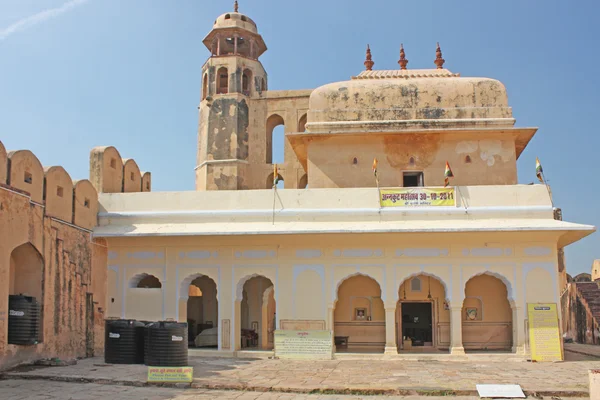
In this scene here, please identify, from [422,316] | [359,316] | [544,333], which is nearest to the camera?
[544,333]

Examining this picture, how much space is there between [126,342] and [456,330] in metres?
7.95

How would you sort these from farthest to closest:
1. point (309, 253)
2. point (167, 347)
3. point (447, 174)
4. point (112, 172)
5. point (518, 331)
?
1. point (112, 172)
2. point (447, 174)
3. point (309, 253)
4. point (518, 331)
5. point (167, 347)

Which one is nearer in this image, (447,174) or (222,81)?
(447,174)

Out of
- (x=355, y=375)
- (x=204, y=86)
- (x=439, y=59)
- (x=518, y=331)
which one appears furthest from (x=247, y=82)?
(x=355, y=375)

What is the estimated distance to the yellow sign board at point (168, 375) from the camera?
11.2 metres

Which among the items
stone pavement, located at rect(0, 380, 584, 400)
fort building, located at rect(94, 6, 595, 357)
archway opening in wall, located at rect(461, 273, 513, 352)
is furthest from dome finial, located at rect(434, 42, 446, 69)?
stone pavement, located at rect(0, 380, 584, 400)

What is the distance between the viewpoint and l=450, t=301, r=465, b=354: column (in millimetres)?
15719

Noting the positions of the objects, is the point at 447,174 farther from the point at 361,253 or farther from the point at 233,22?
the point at 233,22

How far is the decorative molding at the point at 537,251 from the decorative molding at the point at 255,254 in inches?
251

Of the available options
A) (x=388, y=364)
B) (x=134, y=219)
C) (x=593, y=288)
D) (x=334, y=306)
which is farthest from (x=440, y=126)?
(x=593, y=288)

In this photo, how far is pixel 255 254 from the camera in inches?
647

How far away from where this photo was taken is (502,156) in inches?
739

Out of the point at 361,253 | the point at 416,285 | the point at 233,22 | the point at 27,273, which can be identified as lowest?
the point at 416,285

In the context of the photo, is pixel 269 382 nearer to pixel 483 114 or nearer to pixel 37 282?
pixel 37 282
